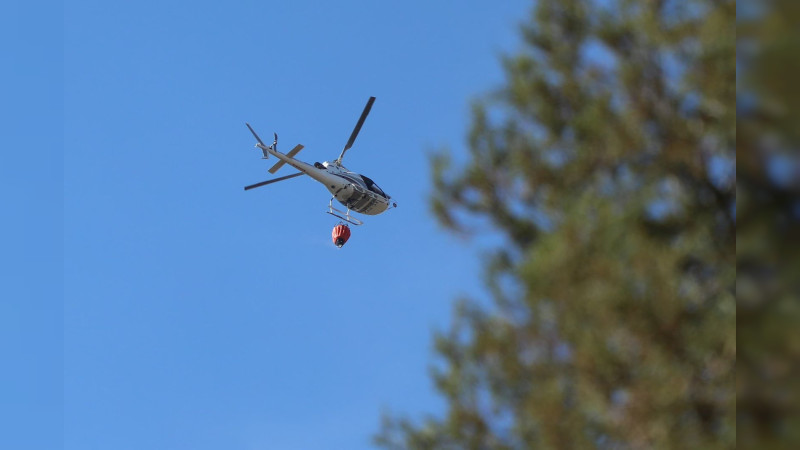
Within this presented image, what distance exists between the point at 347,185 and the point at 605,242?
2354cm

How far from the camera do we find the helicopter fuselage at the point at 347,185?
2716 centimetres

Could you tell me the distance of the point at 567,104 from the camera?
6.03 metres

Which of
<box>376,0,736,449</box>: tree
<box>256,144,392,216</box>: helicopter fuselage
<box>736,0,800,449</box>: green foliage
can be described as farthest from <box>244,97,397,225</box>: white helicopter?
<box>736,0,800,449</box>: green foliage

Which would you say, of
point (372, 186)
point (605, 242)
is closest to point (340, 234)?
point (372, 186)

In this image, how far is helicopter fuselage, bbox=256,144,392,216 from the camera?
27161mm

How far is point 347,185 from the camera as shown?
27562mm

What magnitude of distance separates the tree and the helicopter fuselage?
2066cm

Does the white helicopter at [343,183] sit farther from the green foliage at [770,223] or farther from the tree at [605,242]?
the green foliage at [770,223]

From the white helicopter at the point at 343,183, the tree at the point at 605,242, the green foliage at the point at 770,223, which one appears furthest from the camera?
the white helicopter at the point at 343,183

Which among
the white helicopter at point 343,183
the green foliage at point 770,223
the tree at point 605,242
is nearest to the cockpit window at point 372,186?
the white helicopter at point 343,183

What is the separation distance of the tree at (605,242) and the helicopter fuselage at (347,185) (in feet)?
67.8

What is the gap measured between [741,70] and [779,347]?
0.34 m

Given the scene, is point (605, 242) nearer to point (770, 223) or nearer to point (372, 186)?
point (770, 223)

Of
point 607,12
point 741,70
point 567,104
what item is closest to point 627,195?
point 567,104
